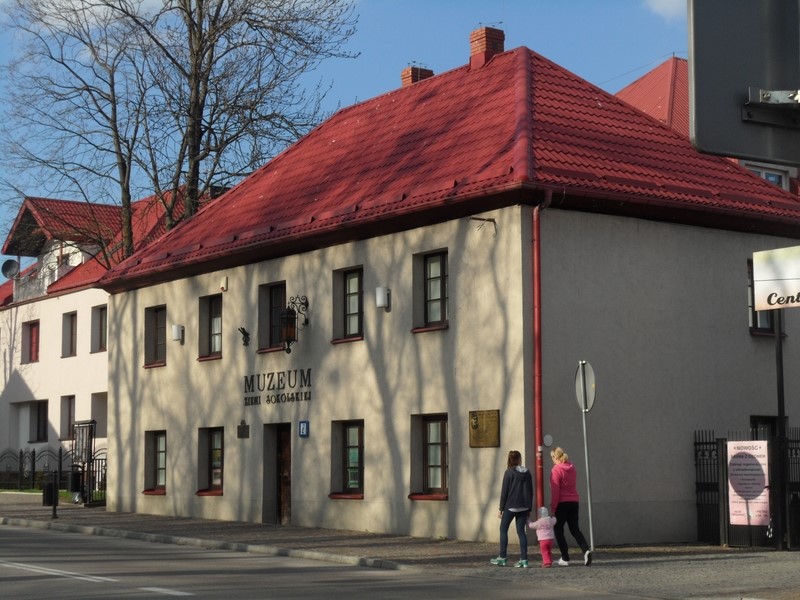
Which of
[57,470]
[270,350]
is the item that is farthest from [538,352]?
[57,470]

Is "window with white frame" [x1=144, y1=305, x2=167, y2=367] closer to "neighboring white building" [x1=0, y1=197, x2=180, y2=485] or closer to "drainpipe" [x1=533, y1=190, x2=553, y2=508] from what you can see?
"neighboring white building" [x1=0, y1=197, x2=180, y2=485]

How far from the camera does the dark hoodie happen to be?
17.2 m

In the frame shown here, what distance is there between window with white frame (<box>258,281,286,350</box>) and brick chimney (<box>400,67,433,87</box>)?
6.09 metres

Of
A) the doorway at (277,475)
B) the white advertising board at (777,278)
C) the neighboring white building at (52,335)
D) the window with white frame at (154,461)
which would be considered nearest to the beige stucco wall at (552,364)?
the doorway at (277,475)

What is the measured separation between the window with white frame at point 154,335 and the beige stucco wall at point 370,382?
225mm

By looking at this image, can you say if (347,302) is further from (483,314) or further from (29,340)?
(29,340)

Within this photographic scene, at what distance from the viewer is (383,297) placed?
75.1 feet

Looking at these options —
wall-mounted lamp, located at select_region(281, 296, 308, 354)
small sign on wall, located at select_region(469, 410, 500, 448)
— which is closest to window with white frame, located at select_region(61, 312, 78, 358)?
wall-mounted lamp, located at select_region(281, 296, 308, 354)

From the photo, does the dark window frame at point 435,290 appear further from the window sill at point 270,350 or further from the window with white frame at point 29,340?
the window with white frame at point 29,340

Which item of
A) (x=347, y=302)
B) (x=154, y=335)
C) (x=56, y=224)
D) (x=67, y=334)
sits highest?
(x=56, y=224)

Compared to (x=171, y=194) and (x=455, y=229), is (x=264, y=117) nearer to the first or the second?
(x=171, y=194)

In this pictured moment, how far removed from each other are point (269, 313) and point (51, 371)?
2544cm

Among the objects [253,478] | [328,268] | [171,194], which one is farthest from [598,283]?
[171,194]

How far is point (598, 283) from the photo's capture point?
21.2 metres
